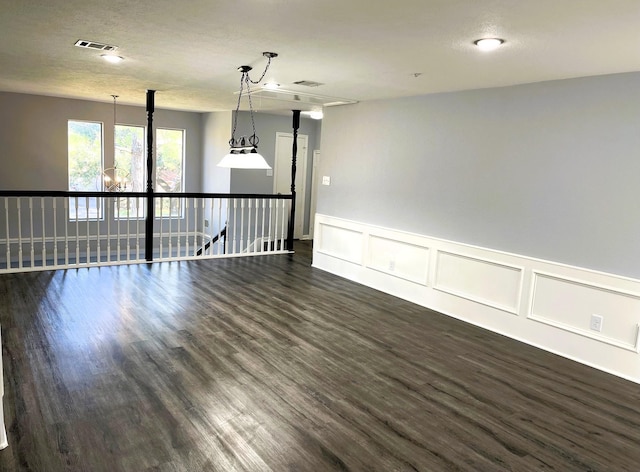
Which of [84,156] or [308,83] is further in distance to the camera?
[84,156]

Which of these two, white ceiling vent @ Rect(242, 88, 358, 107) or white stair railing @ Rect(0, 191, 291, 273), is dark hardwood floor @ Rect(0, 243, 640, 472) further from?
white stair railing @ Rect(0, 191, 291, 273)

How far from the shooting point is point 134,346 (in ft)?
12.1

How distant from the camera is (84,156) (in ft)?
28.4

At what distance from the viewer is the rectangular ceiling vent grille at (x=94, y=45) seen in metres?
3.77

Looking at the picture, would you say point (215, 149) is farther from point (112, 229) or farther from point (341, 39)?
point (341, 39)

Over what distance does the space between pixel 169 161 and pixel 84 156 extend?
1547mm

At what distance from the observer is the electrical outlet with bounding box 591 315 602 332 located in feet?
12.6

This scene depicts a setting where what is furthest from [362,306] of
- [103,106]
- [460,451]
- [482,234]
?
[103,106]

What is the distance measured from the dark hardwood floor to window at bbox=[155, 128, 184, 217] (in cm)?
472

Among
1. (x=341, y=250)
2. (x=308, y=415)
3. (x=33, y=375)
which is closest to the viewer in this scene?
(x=308, y=415)

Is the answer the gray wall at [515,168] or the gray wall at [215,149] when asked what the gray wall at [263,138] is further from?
the gray wall at [515,168]

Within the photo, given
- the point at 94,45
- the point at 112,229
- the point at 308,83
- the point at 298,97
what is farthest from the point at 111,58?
the point at 112,229

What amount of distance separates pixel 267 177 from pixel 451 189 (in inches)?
187

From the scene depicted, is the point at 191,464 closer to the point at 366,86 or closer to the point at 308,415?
the point at 308,415
